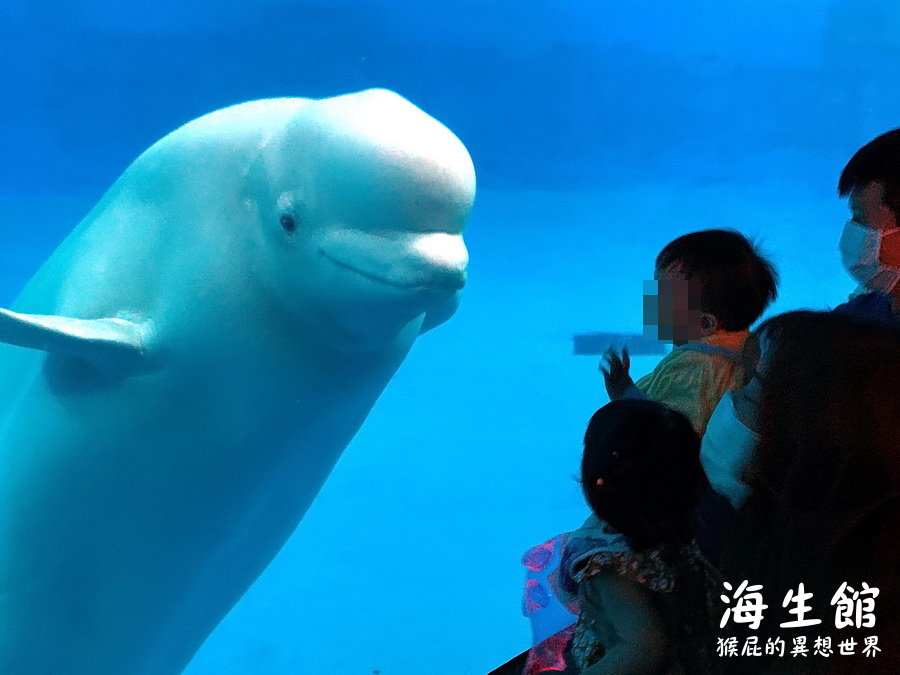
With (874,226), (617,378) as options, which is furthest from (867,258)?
(617,378)

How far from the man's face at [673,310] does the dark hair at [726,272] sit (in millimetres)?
36

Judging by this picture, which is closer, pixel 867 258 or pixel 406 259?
pixel 867 258

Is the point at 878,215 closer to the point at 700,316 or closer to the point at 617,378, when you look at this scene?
the point at 700,316

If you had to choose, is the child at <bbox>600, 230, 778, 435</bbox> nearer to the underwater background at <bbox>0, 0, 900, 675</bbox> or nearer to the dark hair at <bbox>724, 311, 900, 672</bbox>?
the dark hair at <bbox>724, 311, 900, 672</bbox>

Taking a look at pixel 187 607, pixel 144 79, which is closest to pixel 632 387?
pixel 187 607

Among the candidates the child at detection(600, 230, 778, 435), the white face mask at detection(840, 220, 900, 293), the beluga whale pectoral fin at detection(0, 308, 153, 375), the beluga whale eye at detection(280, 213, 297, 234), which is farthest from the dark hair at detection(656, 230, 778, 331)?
the beluga whale pectoral fin at detection(0, 308, 153, 375)

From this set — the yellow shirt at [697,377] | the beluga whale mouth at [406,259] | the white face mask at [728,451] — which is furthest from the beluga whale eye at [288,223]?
the white face mask at [728,451]

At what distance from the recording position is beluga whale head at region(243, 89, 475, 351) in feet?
7.80

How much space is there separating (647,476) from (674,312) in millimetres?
510

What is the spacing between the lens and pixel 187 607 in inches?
131

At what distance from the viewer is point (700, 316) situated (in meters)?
2.07

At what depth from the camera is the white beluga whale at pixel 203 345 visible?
8.03ft

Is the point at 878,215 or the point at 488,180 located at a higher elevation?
the point at 488,180

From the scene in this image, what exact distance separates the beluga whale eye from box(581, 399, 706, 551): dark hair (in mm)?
1277
